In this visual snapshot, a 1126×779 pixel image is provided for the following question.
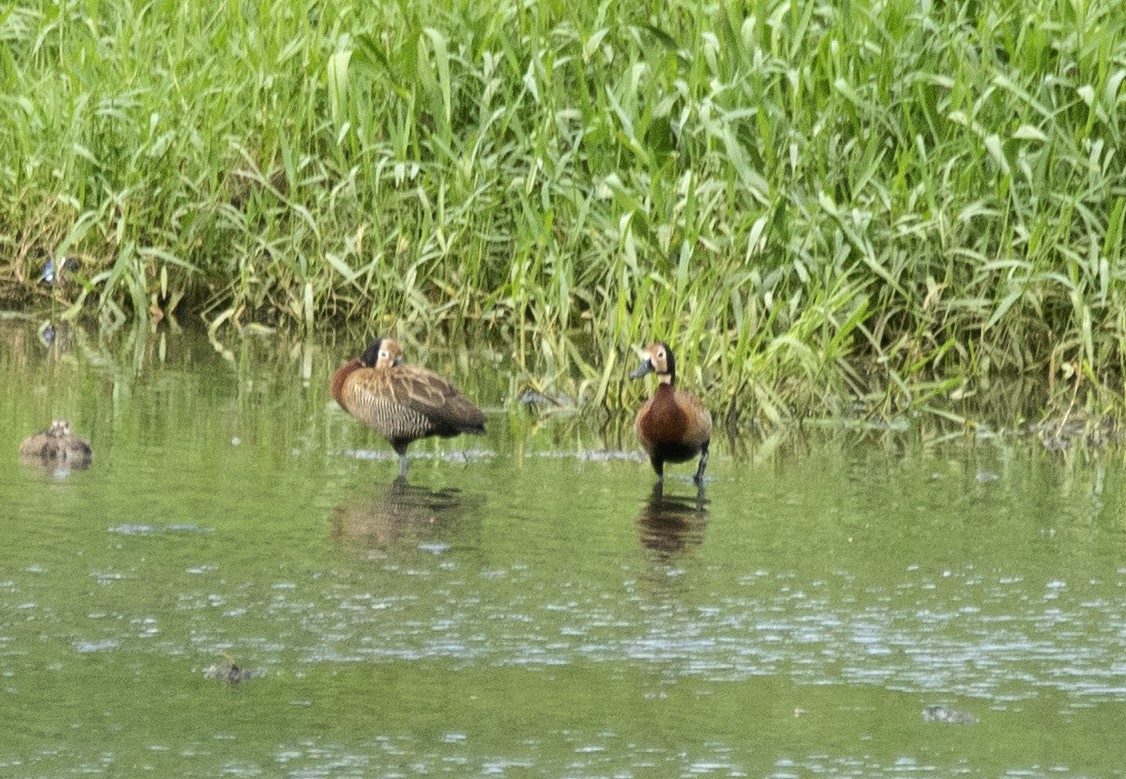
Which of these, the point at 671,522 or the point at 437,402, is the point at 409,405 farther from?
the point at 671,522

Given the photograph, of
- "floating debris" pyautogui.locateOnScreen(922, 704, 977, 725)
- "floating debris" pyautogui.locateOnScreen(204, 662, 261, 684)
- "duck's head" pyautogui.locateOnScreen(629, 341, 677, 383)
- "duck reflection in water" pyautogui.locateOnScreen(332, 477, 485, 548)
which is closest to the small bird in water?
"duck reflection in water" pyautogui.locateOnScreen(332, 477, 485, 548)

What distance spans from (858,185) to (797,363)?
1130 mm

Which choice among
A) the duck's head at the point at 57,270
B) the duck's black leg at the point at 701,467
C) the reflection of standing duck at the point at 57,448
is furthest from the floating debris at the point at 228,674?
the duck's head at the point at 57,270

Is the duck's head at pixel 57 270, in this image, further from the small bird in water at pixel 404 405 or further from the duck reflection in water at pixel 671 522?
the duck reflection in water at pixel 671 522

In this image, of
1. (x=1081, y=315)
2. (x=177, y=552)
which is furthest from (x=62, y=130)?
(x=177, y=552)

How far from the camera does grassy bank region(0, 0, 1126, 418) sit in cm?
1074

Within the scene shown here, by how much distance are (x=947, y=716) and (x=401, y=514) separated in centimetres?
297

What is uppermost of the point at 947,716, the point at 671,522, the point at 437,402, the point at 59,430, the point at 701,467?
the point at 437,402

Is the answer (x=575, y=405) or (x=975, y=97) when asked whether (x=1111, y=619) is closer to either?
(x=575, y=405)

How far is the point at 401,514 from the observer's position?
26.0ft

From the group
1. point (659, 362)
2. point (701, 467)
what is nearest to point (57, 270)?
point (659, 362)

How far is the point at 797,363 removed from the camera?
10.3 meters

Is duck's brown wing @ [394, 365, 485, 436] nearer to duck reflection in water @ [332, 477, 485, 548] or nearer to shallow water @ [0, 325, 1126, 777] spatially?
shallow water @ [0, 325, 1126, 777]

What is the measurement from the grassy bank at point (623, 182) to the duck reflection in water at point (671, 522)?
1.75 meters
